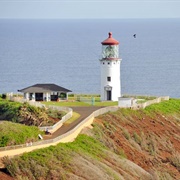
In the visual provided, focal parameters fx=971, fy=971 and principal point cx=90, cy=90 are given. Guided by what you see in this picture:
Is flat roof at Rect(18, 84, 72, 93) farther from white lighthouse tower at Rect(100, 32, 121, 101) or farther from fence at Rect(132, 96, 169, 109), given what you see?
fence at Rect(132, 96, 169, 109)

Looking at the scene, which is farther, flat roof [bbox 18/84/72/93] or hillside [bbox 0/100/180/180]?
flat roof [bbox 18/84/72/93]

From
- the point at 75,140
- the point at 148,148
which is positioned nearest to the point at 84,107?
the point at 148,148

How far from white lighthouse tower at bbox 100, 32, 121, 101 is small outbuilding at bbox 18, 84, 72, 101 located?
3114 millimetres

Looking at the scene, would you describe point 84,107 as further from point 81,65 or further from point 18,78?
point 81,65

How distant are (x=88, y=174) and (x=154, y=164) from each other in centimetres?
887

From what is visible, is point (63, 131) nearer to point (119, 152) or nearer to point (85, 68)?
point (119, 152)

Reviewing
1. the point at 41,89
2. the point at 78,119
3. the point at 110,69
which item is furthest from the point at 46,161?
the point at 110,69

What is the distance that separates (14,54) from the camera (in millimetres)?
159625

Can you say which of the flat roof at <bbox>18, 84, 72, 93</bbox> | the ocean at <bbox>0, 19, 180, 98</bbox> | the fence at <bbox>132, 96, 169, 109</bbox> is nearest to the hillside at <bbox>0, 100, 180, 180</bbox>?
the fence at <bbox>132, 96, 169, 109</bbox>

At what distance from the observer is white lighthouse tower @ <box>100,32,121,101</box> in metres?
66.8

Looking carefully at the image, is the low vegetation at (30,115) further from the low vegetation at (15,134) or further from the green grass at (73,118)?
the low vegetation at (15,134)

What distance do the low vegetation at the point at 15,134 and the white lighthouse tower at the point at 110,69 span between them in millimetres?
18876

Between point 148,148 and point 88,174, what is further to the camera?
point 148,148

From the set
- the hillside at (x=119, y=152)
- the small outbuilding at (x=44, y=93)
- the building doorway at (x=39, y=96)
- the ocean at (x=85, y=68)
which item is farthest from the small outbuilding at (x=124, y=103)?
the ocean at (x=85, y=68)
